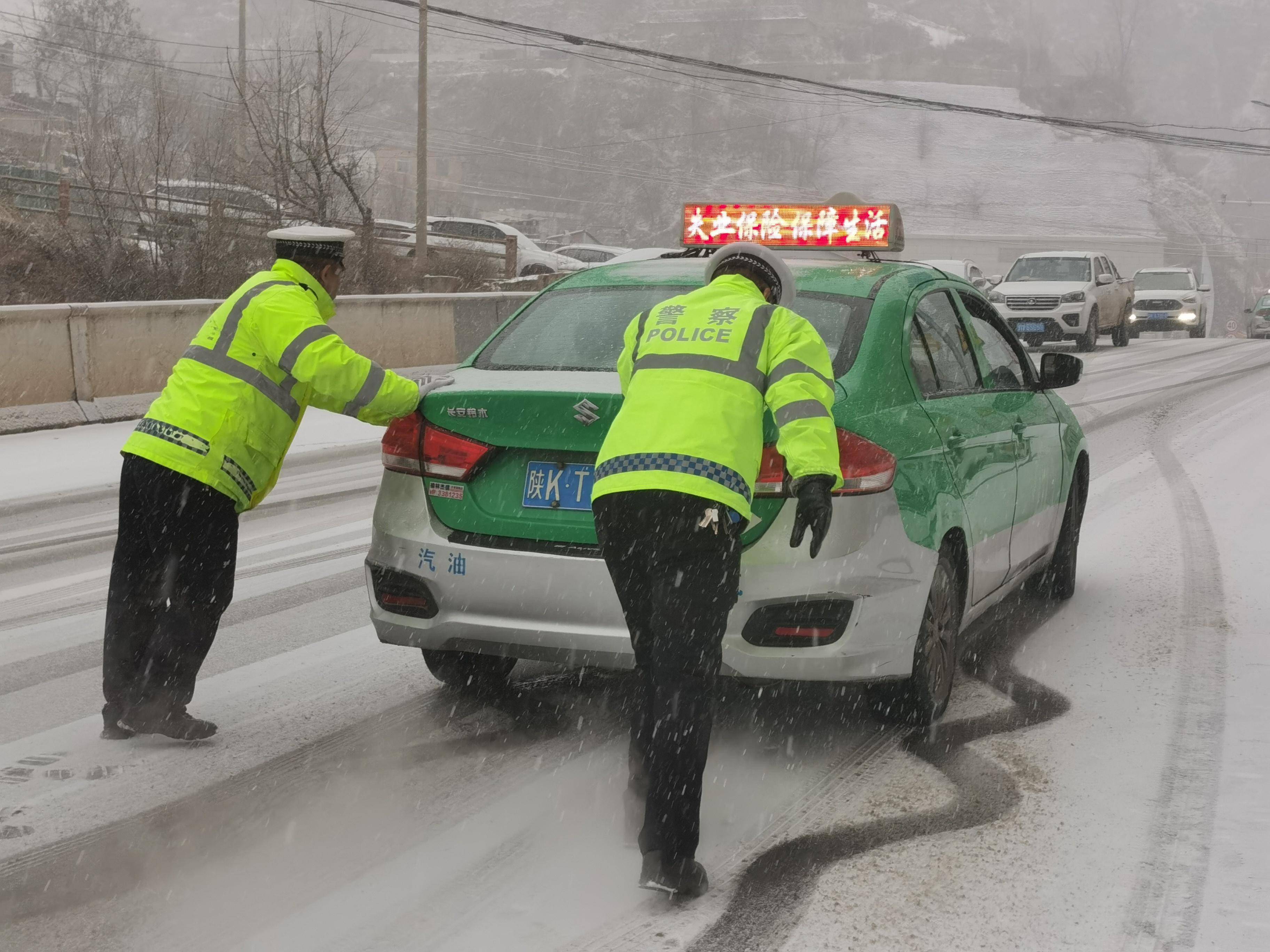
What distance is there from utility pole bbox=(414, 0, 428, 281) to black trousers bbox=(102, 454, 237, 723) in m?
22.2

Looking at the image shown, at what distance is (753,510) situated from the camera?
4.28 m

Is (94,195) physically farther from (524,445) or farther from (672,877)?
(672,877)

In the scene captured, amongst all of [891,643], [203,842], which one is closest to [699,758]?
[891,643]

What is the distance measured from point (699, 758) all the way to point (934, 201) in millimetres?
110184

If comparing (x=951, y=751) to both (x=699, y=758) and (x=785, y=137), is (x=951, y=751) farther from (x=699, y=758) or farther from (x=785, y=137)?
(x=785, y=137)

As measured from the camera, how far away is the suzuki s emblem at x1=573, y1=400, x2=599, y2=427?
4.37 m

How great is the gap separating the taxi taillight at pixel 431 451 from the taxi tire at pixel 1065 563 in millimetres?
3407

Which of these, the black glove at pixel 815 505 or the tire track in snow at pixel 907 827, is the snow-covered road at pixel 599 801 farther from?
the black glove at pixel 815 505

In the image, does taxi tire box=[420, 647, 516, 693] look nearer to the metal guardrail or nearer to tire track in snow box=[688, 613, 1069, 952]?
tire track in snow box=[688, 613, 1069, 952]

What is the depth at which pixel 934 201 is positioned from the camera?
10938cm

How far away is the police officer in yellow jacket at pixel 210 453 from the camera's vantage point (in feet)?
15.0

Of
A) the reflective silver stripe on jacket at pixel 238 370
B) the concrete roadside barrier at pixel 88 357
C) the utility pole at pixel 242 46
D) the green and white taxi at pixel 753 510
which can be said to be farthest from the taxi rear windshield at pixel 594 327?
the utility pole at pixel 242 46

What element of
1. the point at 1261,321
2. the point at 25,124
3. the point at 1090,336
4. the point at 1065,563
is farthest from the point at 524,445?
the point at 25,124

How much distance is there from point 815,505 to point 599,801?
1320 mm
